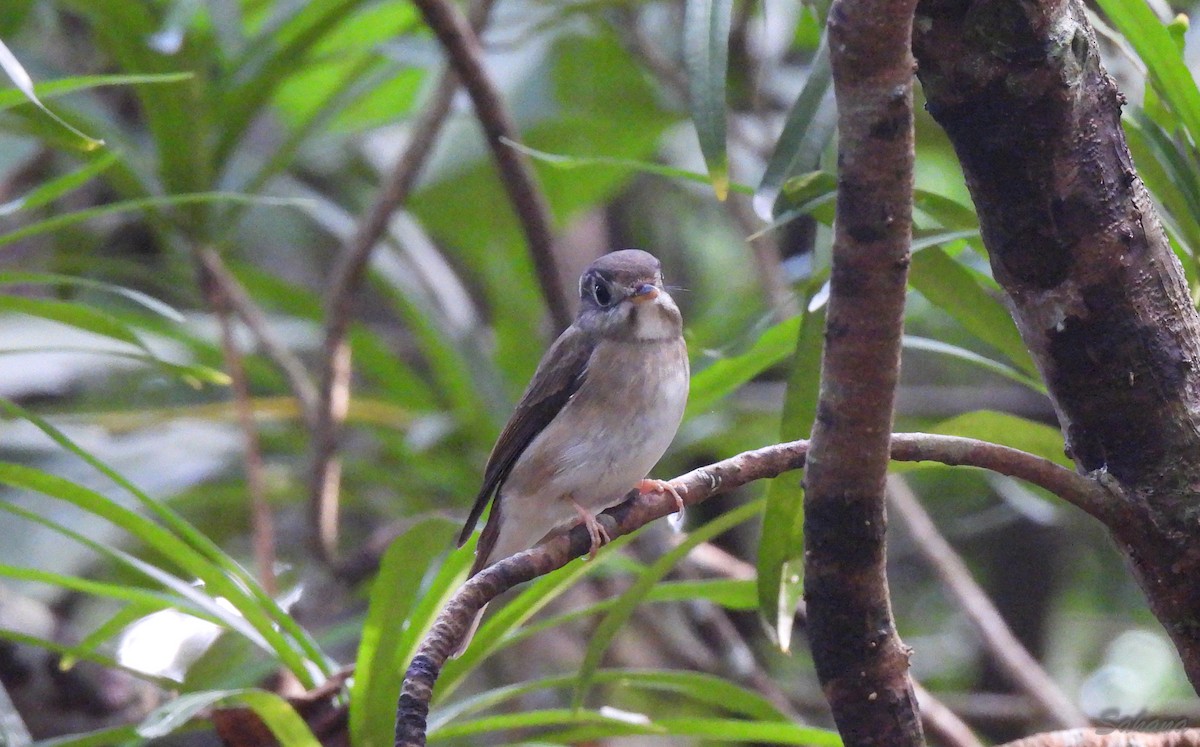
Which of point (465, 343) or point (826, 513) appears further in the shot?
point (465, 343)

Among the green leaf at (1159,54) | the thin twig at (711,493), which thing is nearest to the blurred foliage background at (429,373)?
the green leaf at (1159,54)

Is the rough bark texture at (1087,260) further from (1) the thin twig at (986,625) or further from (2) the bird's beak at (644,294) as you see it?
(1) the thin twig at (986,625)

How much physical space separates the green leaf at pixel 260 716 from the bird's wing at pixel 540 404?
0.89 m

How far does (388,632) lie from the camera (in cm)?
211

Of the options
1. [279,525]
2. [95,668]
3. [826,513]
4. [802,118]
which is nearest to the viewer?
[826,513]

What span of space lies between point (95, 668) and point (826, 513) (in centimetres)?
261

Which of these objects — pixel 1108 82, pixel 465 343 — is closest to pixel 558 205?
pixel 465 343

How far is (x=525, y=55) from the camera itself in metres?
4.99

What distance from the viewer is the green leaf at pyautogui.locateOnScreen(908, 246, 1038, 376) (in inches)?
75.1

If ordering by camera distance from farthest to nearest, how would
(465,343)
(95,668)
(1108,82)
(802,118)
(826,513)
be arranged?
(465,343) < (95,668) < (802,118) < (1108,82) < (826,513)

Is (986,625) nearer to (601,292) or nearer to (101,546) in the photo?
(601,292)

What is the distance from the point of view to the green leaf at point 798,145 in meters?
1.73

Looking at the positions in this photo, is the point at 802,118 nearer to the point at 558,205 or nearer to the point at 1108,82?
the point at 1108,82

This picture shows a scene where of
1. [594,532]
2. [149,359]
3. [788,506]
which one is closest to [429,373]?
[149,359]
